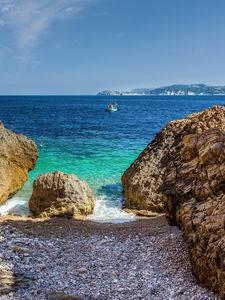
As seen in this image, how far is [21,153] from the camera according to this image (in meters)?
20.0

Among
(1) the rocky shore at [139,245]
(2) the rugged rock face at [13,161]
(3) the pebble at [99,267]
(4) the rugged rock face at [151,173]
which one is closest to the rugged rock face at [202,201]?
(1) the rocky shore at [139,245]

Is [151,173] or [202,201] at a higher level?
[202,201]

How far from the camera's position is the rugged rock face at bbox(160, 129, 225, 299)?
896 centimetres

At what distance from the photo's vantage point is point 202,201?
10086 millimetres

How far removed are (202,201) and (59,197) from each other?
25.4ft

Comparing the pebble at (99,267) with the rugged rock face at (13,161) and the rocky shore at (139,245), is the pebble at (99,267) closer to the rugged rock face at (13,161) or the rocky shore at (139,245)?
the rocky shore at (139,245)

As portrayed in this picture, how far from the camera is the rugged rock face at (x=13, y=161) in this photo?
18406 mm

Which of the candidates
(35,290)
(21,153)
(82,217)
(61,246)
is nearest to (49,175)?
(82,217)

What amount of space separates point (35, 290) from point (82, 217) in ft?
→ 23.0

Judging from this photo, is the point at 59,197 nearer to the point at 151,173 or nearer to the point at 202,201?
the point at 151,173

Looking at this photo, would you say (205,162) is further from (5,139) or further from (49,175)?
(5,139)

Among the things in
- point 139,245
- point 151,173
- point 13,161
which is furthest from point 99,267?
point 13,161

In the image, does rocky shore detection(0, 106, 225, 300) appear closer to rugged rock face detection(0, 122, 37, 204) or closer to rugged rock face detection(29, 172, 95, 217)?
rugged rock face detection(29, 172, 95, 217)

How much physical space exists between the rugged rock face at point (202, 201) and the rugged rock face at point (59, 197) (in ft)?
18.1
